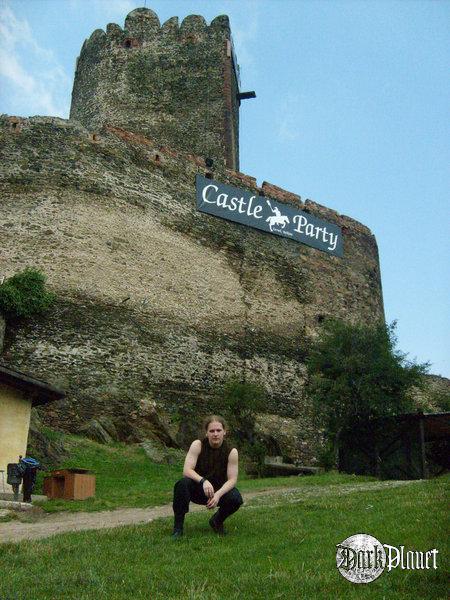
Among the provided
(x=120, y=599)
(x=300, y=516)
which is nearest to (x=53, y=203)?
(x=300, y=516)

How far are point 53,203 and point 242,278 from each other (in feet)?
21.3

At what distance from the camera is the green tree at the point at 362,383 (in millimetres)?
17156

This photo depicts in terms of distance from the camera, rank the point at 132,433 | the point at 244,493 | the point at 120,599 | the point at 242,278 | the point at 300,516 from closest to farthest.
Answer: the point at 120,599
the point at 300,516
the point at 244,493
the point at 132,433
the point at 242,278

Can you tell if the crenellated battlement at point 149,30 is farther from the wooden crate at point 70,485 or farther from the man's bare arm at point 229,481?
the man's bare arm at point 229,481

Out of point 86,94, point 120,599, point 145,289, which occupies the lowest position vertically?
point 120,599

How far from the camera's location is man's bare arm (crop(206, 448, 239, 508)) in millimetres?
5871

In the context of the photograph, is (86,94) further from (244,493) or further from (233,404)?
(244,493)

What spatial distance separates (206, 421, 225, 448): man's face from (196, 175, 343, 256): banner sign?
16356 mm

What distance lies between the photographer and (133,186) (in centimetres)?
2061

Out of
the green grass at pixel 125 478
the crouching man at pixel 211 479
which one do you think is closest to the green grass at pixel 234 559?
the crouching man at pixel 211 479

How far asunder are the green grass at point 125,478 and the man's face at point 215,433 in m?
4.00

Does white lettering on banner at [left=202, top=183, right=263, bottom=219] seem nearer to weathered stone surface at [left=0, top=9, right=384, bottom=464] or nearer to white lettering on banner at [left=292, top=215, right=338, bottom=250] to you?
weathered stone surface at [left=0, top=9, right=384, bottom=464]

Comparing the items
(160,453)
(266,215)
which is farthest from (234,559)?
(266,215)

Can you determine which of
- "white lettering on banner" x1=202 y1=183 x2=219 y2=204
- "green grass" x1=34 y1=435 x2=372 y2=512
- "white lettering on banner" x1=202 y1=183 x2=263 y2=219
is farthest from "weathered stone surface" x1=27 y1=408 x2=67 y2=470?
"white lettering on banner" x1=202 y1=183 x2=263 y2=219
